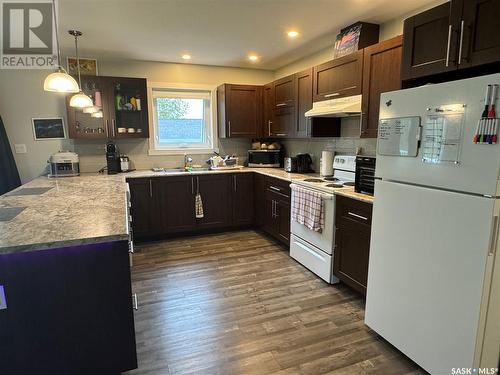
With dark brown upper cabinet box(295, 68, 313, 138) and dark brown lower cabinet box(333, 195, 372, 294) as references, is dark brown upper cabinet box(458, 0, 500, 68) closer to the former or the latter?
dark brown lower cabinet box(333, 195, 372, 294)

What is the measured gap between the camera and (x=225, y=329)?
217 cm

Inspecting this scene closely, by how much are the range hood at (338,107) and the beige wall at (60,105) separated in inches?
76.2

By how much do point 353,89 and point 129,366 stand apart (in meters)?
2.75

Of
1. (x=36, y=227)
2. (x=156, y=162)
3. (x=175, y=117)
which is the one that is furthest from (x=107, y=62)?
(x=36, y=227)

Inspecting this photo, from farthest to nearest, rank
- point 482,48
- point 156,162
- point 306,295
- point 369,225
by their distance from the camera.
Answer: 1. point 156,162
2. point 306,295
3. point 369,225
4. point 482,48

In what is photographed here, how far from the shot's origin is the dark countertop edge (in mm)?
1330

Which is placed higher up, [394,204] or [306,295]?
[394,204]

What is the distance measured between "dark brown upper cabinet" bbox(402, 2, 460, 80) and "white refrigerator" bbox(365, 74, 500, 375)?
0.28m

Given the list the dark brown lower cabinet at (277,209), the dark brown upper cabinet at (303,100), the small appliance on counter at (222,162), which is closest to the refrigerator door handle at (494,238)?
the dark brown lower cabinet at (277,209)

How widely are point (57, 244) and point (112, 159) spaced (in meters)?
2.86

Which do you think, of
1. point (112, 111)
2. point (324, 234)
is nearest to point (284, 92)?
point (324, 234)

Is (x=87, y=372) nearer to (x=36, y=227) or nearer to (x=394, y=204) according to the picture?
(x=36, y=227)

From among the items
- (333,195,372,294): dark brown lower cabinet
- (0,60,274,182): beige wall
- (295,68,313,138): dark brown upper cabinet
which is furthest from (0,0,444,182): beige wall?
(333,195,372,294): dark brown lower cabinet

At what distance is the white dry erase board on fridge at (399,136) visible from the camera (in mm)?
1690
